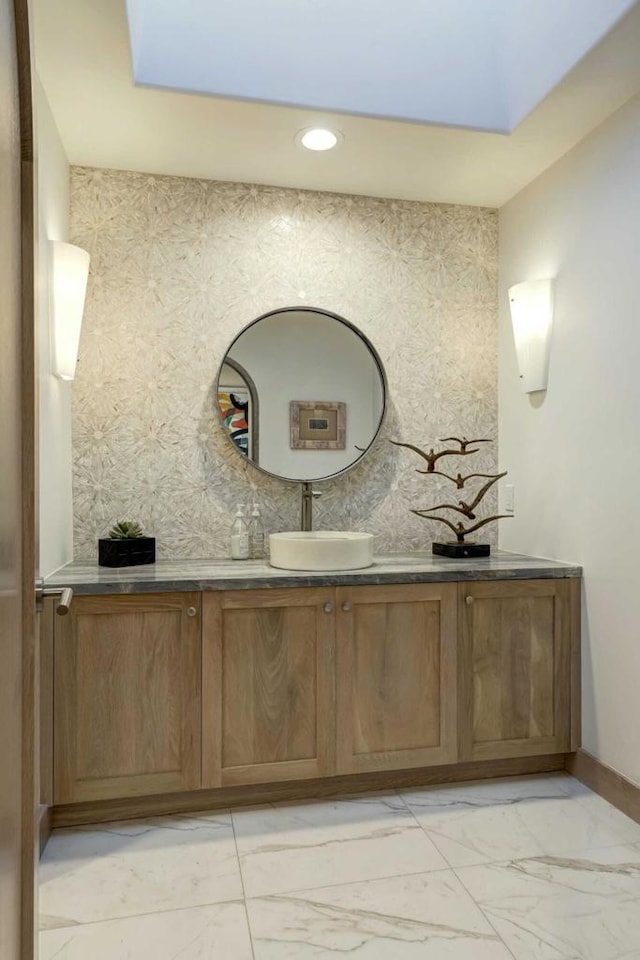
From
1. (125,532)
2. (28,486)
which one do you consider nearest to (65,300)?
(125,532)

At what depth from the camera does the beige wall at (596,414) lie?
2.13 meters

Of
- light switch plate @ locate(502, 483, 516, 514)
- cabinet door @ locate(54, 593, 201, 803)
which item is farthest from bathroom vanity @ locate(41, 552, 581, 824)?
light switch plate @ locate(502, 483, 516, 514)

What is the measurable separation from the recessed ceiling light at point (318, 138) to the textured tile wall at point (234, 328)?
374 millimetres

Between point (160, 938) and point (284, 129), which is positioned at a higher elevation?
point (284, 129)

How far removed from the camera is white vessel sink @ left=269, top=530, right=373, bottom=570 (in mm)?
2277

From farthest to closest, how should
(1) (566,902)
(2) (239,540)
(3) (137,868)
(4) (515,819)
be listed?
(2) (239,540), (4) (515,819), (3) (137,868), (1) (566,902)

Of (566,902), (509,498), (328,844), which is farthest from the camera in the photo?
Answer: (509,498)

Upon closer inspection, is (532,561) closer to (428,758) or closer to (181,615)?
(428,758)

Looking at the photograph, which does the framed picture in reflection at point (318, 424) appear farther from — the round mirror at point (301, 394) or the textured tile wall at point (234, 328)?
the textured tile wall at point (234, 328)

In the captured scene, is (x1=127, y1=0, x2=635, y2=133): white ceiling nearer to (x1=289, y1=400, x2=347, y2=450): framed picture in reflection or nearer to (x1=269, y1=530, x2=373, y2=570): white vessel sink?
(x1=289, y1=400, x2=347, y2=450): framed picture in reflection

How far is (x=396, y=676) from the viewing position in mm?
2285

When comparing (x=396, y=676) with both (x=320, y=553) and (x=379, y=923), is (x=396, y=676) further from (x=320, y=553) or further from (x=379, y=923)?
(x=379, y=923)

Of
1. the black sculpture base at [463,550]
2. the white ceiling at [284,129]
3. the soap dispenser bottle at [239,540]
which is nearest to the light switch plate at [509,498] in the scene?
the black sculpture base at [463,550]

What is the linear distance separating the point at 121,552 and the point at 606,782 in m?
1.88
